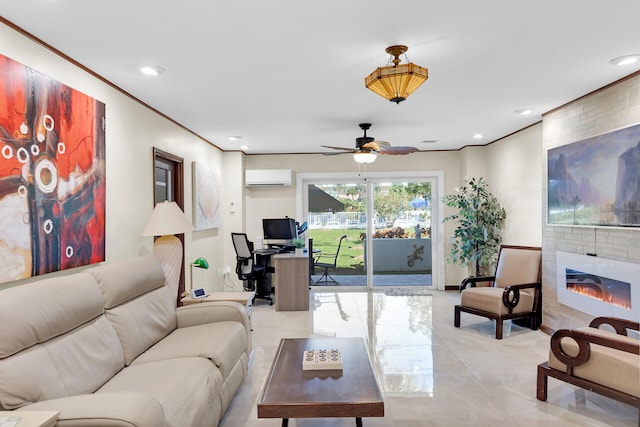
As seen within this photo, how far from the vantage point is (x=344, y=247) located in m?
7.32

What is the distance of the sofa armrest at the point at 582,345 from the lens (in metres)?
2.56

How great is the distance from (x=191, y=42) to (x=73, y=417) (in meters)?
2.20

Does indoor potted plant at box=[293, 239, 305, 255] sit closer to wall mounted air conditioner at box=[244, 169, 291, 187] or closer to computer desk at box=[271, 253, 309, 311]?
computer desk at box=[271, 253, 309, 311]

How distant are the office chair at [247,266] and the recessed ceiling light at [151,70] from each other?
3123 mm

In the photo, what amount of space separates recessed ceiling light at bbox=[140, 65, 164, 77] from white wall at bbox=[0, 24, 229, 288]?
412mm

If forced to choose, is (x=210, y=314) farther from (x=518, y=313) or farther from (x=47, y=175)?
(x=518, y=313)

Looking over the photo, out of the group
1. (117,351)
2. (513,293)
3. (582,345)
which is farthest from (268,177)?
(582,345)

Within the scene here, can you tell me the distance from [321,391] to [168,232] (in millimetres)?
2082

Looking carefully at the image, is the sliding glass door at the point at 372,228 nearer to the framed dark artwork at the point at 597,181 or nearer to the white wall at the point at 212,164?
the white wall at the point at 212,164

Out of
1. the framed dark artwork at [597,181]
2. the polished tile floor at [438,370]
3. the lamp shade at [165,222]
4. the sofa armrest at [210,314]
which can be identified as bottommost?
the polished tile floor at [438,370]

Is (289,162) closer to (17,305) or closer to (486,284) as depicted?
(486,284)

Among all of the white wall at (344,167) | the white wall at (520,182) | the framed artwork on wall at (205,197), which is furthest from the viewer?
the white wall at (344,167)

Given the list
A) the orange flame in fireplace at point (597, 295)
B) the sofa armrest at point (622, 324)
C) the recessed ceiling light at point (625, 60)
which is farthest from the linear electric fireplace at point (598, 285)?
the recessed ceiling light at point (625, 60)

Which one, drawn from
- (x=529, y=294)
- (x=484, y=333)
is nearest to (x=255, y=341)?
(x=484, y=333)
